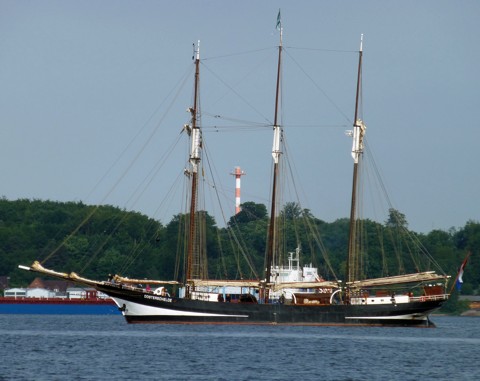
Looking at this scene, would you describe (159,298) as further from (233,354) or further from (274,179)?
(233,354)

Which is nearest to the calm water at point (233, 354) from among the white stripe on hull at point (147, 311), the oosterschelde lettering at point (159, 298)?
the white stripe on hull at point (147, 311)

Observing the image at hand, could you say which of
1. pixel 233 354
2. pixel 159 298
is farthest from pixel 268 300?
pixel 233 354

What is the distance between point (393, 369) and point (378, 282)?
4609cm

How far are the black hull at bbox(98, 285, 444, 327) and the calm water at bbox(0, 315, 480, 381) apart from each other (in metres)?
1.50

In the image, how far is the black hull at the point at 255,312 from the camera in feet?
397

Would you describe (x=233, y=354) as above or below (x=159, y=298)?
below

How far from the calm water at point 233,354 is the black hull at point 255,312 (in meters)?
1.50

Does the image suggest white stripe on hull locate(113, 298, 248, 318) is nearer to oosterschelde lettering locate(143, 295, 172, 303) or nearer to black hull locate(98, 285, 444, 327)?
black hull locate(98, 285, 444, 327)

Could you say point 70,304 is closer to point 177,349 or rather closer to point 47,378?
point 177,349

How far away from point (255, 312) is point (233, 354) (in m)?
34.6

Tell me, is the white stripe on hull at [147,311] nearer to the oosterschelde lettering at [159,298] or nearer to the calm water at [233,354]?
the oosterschelde lettering at [159,298]

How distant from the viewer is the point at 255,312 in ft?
400

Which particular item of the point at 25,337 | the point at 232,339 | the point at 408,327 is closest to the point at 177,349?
the point at 232,339

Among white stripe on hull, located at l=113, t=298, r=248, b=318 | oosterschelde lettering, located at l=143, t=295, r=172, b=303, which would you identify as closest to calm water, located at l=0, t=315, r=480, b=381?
white stripe on hull, located at l=113, t=298, r=248, b=318
